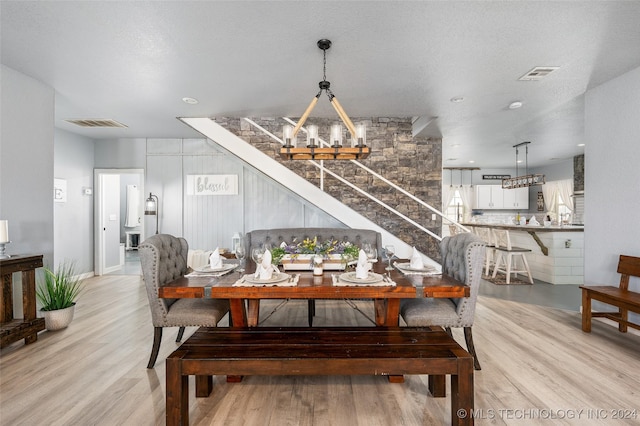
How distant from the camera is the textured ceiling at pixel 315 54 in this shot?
87.2 inches

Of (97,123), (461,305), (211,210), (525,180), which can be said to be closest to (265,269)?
(461,305)

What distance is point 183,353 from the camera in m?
1.63

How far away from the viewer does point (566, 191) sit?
871 cm

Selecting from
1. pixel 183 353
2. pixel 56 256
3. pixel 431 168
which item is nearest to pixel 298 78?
pixel 183 353

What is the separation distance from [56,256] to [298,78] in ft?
16.1

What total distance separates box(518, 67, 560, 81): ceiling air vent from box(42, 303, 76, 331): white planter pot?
5203 millimetres

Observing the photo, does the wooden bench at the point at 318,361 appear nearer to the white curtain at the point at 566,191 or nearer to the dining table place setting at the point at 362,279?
the dining table place setting at the point at 362,279

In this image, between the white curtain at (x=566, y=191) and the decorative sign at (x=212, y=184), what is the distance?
8.72 metres

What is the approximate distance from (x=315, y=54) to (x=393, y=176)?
3.09 metres

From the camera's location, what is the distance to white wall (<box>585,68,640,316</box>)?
10.5 ft

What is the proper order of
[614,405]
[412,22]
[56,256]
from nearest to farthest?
[614,405]
[412,22]
[56,256]

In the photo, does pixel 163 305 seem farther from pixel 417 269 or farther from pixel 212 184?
pixel 212 184

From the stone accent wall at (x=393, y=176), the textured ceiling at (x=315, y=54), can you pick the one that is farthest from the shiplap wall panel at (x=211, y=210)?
the textured ceiling at (x=315, y=54)

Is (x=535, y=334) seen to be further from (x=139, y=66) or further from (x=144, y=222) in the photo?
(x=144, y=222)
